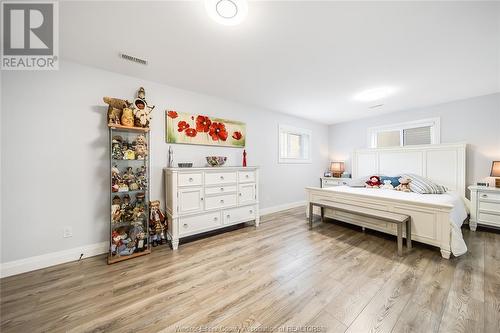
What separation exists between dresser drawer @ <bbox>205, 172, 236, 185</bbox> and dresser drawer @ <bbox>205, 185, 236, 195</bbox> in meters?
0.08

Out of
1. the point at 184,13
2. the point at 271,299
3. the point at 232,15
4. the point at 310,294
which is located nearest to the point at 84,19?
the point at 184,13

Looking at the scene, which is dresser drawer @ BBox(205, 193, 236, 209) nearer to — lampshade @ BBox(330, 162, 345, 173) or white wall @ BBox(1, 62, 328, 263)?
white wall @ BBox(1, 62, 328, 263)

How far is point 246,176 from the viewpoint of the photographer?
3152 millimetres

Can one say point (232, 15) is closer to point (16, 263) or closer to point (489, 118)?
point (16, 263)

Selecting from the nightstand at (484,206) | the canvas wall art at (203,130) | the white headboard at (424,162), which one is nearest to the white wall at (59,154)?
the canvas wall art at (203,130)

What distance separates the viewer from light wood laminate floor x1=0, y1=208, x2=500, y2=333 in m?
1.29

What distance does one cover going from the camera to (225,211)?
9.47 ft

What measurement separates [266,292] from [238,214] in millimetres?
1513

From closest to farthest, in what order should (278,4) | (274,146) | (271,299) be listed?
(278,4) < (271,299) < (274,146)

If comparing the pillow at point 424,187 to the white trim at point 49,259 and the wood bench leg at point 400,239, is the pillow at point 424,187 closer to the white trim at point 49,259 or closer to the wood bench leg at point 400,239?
the wood bench leg at point 400,239

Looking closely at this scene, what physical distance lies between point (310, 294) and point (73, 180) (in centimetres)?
287

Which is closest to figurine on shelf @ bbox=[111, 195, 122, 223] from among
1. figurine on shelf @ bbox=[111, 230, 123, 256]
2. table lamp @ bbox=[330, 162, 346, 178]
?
figurine on shelf @ bbox=[111, 230, 123, 256]

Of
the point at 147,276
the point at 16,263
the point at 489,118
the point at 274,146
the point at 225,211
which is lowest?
the point at 147,276

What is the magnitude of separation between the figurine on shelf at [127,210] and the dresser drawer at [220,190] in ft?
3.18
